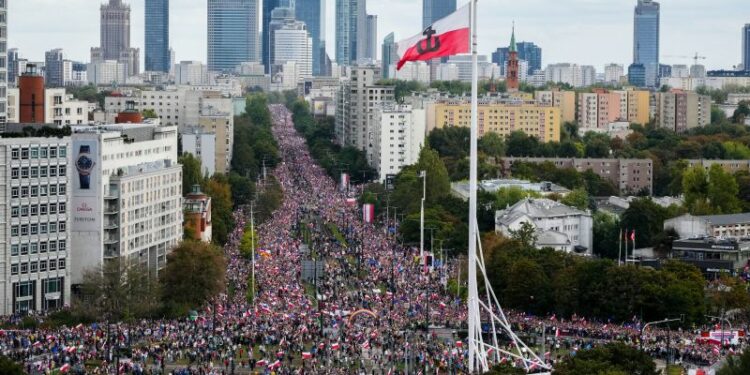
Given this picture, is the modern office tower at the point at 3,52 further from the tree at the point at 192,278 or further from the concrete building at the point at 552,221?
the concrete building at the point at 552,221

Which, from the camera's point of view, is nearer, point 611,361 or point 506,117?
point 611,361

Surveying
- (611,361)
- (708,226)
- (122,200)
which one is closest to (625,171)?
(708,226)

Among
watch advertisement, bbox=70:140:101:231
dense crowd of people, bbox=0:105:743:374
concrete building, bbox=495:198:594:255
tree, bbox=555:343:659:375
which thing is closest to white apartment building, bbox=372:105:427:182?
concrete building, bbox=495:198:594:255

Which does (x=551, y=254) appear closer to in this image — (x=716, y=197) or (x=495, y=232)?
(x=495, y=232)

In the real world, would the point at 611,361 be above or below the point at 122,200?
below

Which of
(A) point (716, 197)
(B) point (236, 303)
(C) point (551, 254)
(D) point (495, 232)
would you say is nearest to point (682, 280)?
(C) point (551, 254)

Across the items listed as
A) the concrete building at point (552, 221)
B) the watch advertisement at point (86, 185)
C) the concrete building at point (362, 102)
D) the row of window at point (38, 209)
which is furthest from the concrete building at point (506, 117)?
the row of window at point (38, 209)

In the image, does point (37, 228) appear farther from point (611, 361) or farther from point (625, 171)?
point (625, 171)

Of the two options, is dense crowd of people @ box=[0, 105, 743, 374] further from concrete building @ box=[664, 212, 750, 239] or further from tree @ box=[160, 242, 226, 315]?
concrete building @ box=[664, 212, 750, 239]
